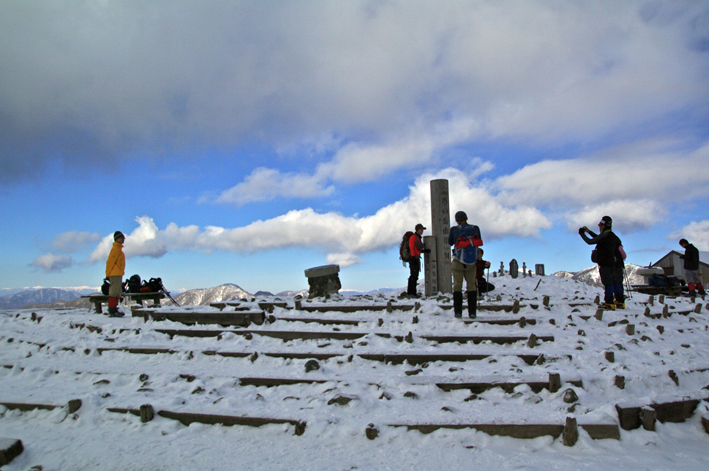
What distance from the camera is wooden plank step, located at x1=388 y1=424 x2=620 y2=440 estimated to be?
3939 millimetres

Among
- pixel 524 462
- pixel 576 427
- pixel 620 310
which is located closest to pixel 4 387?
pixel 524 462

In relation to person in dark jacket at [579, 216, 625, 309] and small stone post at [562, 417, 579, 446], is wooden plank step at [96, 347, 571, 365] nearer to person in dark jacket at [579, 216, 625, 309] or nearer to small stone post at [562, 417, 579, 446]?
small stone post at [562, 417, 579, 446]

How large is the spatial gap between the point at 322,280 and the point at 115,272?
5.28 m

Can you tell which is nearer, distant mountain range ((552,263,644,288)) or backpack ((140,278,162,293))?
backpack ((140,278,162,293))

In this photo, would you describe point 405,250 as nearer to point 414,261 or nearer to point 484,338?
point 414,261

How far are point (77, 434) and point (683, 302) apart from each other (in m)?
12.7

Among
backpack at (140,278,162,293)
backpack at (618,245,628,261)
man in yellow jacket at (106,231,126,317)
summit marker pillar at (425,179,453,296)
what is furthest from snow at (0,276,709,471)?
backpack at (140,278,162,293)

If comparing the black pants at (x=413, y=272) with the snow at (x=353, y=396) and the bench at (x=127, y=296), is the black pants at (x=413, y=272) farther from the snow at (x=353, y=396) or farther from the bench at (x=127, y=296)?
the bench at (x=127, y=296)

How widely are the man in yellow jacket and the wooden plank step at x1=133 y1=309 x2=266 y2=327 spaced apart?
1.67 metres

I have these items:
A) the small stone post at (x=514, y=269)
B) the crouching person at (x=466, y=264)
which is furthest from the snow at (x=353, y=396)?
the small stone post at (x=514, y=269)

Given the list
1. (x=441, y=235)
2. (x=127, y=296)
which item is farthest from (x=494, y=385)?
(x=127, y=296)

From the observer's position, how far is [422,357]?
5.92 metres

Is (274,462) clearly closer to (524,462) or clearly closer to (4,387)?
(524,462)

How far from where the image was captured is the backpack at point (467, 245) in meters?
8.03
